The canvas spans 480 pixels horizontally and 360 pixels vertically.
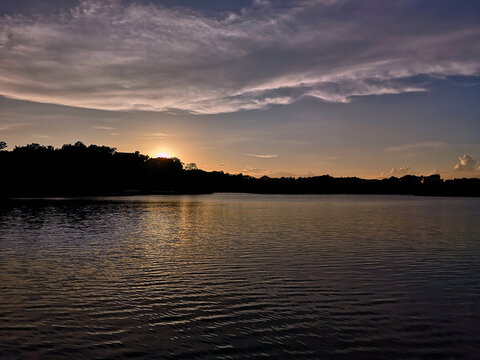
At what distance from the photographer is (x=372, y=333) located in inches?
596

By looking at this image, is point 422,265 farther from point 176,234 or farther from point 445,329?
point 176,234

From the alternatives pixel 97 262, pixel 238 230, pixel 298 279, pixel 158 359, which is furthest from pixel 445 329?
pixel 238 230

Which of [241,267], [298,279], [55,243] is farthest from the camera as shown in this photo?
[55,243]

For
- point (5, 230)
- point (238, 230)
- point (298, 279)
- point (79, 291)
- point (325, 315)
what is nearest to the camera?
point (325, 315)

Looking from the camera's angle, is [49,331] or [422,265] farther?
[422,265]

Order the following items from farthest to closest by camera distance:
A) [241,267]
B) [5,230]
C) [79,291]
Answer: [5,230], [241,267], [79,291]

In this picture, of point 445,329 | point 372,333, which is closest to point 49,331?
point 372,333

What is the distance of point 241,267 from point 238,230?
24.2m

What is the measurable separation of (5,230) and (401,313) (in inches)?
1796

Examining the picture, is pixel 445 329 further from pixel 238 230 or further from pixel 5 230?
pixel 5 230

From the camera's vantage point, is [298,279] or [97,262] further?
[97,262]

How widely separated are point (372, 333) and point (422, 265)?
53.3 ft

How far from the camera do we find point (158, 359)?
12.7 m

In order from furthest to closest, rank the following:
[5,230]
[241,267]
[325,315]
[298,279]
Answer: [5,230], [241,267], [298,279], [325,315]
